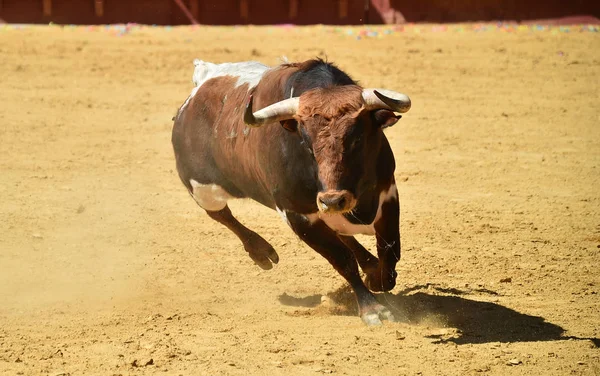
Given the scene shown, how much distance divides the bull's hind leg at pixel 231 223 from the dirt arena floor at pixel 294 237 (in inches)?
4.9

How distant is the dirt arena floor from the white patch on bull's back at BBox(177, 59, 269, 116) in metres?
1.16

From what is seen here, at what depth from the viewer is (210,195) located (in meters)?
6.48

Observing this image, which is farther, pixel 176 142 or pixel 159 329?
pixel 176 142

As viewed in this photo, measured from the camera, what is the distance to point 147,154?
9.39 metres

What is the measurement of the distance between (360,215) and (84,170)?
4.31 meters

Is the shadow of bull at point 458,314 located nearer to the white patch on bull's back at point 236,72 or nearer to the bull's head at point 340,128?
→ the bull's head at point 340,128

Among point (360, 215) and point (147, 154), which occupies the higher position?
point (360, 215)

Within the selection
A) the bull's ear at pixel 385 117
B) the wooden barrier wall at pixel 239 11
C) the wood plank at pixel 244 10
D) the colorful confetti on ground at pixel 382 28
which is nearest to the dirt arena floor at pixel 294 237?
the bull's ear at pixel 385 117

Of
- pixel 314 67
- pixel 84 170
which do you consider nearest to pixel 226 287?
pixel 314 67

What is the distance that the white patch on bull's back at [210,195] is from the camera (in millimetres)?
6402

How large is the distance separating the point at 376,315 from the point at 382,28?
33.8 ft

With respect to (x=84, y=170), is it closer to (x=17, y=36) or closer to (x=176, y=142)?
(x=176, y=142)

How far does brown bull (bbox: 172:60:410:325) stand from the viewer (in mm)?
4785

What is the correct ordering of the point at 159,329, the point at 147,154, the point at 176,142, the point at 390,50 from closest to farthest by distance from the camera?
the point at 159,329, the point at 176,142, the point at 147,154, the point at 390,50
